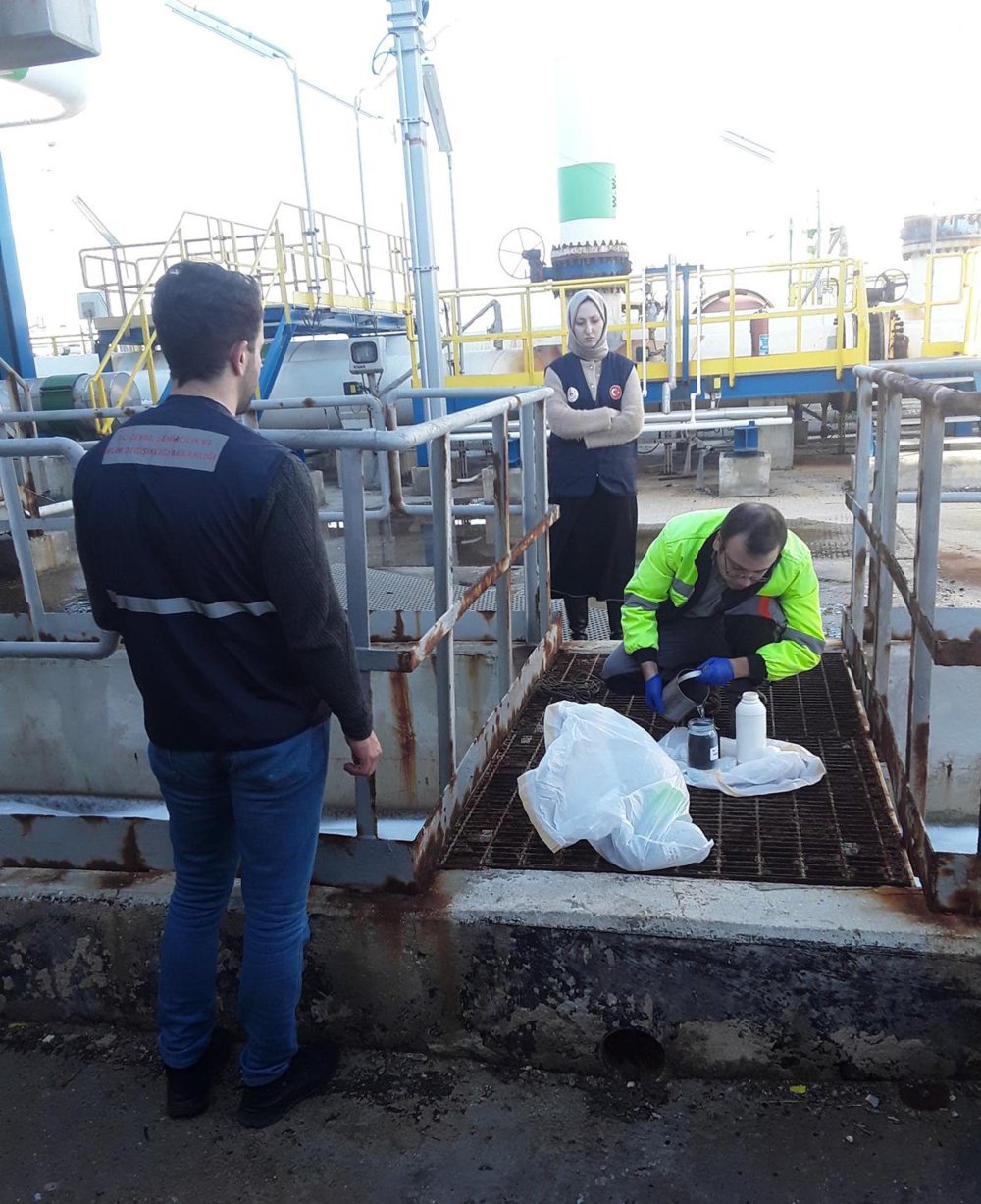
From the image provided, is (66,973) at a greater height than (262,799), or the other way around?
(262,799)

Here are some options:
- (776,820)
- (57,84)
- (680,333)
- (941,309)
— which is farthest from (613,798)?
(941,309)

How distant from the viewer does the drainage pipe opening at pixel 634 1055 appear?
2.25 meters

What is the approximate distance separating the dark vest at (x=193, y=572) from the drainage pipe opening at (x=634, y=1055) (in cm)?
107

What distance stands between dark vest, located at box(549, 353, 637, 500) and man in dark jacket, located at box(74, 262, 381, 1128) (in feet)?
9.11

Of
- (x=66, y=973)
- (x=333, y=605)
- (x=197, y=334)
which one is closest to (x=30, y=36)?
(x=197, y=334)

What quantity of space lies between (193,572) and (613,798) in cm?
142

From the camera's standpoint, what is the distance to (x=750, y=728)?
10.7 ft

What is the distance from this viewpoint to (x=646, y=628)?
12.4ft

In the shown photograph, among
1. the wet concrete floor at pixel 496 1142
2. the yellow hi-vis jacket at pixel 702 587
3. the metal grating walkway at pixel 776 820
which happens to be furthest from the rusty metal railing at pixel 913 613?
the wet concrete floor at pixel 496 1142

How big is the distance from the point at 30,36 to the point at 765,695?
3735mm

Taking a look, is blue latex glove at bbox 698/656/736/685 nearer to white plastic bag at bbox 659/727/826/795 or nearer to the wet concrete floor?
white plastic bag at bbox 659/727/826/795

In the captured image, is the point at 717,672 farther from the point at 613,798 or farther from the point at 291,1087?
the point at 291,1087

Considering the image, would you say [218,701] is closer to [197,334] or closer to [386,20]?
[197,334]

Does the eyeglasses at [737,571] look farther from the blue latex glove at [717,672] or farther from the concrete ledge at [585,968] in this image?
the concrete ledge at [585,968]
